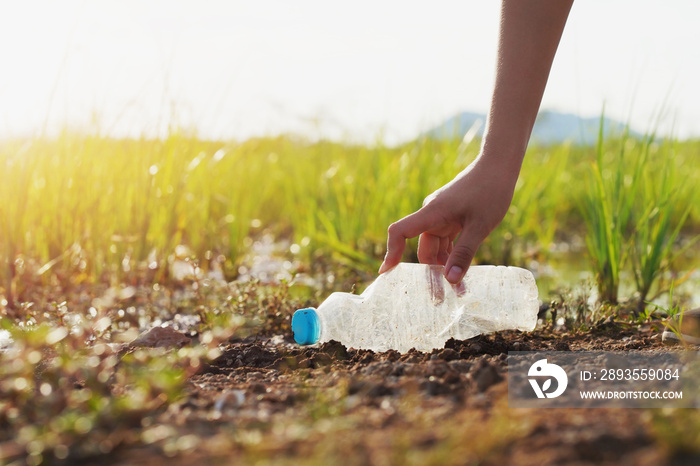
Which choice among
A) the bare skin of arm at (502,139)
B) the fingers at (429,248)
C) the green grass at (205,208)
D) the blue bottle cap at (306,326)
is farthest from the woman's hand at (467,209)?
the green grass at (205,208)

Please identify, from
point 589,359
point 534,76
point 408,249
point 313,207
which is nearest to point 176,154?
point 313,207

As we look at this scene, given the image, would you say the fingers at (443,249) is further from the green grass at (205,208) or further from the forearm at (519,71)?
the green grass at (205,208)

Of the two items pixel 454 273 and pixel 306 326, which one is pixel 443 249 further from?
pixel 306 326

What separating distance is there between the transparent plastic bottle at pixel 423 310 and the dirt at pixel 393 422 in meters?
0.46

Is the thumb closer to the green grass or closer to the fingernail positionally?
the fingernail

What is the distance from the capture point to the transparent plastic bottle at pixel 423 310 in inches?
92.6

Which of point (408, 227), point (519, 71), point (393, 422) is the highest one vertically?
point (519, 71)

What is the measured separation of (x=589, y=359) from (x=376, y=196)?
8.30 ft

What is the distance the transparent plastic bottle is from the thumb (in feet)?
1.15

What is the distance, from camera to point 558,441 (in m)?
1.09

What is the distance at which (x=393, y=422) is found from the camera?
1251 mm

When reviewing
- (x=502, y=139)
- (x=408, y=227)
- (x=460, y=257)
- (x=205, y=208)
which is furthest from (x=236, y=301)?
(x=205, y=208)

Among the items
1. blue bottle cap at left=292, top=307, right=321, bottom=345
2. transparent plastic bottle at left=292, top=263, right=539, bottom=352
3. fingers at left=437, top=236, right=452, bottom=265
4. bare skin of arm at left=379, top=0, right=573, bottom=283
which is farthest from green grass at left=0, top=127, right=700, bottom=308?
blue bottle cap at left=292, top=307, right=321, bottom=345

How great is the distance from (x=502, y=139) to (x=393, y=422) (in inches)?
42.8
